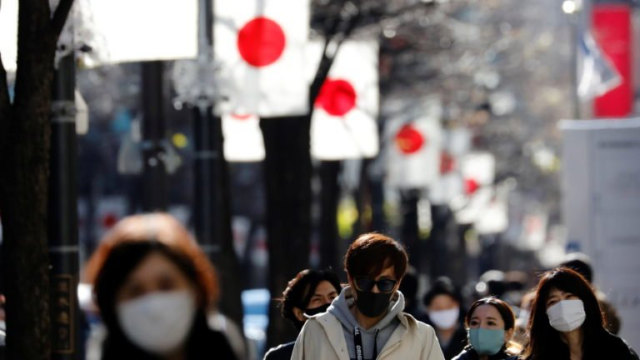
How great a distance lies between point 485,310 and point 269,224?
1134cm

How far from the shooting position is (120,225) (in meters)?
4.13

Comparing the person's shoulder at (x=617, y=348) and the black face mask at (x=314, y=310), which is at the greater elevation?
the black face mask at (x=314, y=310)

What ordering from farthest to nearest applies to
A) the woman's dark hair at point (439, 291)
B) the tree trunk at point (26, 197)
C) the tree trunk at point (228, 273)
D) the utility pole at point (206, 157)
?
the tree trunk at point (228, 273) → the utility pole at point (206, 157) → the woman's dark hair at point (439, 291) → the tree trunk at point (26, 197)

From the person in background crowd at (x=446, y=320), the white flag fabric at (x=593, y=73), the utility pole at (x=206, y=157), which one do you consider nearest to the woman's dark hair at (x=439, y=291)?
the person in background crowd at (x=446, y=320)

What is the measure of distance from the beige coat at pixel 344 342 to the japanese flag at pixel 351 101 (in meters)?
12.7

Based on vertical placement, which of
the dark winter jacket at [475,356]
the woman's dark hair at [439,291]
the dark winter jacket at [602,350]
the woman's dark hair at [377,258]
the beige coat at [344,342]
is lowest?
the woman's dark hair at [439,291]

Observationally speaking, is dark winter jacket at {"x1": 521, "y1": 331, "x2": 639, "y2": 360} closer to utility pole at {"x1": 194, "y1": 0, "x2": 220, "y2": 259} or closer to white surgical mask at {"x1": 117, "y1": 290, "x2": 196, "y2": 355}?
white surgical mask at {"x1": 117, "y1": 290, "x2": 196, "y2": 355}

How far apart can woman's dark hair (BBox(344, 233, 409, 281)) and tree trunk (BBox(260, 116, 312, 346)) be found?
12263 millimetres

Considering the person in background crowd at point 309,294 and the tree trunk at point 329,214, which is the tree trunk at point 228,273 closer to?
the tree trunk at point 329,214

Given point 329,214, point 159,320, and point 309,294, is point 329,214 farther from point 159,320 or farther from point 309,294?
point 159,320

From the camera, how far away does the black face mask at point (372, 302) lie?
257 inches

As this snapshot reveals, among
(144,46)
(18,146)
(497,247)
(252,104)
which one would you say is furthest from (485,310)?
(497,247)

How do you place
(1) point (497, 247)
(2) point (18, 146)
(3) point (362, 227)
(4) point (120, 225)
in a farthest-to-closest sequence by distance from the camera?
(1) point (497, 247) < (3) point (362, 227) < (2) point (18, 146) < (4) point (120, 225)

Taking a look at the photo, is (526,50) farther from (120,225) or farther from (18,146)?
(120,225)
